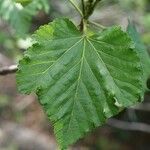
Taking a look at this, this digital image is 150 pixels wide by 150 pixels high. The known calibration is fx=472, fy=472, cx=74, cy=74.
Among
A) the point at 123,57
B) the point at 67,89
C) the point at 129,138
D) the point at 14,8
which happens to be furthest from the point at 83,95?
the point at 129,138

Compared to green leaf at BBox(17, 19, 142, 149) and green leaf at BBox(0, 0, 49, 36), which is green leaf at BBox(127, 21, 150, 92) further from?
green leaf at BBox(0, 0, 49, 36)

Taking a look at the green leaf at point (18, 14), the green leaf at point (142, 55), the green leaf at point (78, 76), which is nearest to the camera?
the green leaf at point (78, 76)

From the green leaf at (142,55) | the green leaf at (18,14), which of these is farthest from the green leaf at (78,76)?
the green leaf at (18,14)

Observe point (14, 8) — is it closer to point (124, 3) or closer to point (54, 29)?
point (54, 29)

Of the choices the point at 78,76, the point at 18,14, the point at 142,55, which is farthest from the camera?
the point at 18,14

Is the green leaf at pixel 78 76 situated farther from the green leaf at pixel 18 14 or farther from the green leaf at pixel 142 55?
the green leaf at pixel 18 14

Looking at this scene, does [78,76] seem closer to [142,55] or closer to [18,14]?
[142,55]

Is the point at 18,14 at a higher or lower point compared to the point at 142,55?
higher

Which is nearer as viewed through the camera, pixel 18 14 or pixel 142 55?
pixel 142 55

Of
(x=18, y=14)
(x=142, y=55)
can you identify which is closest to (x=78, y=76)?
(x=142, y=55)
